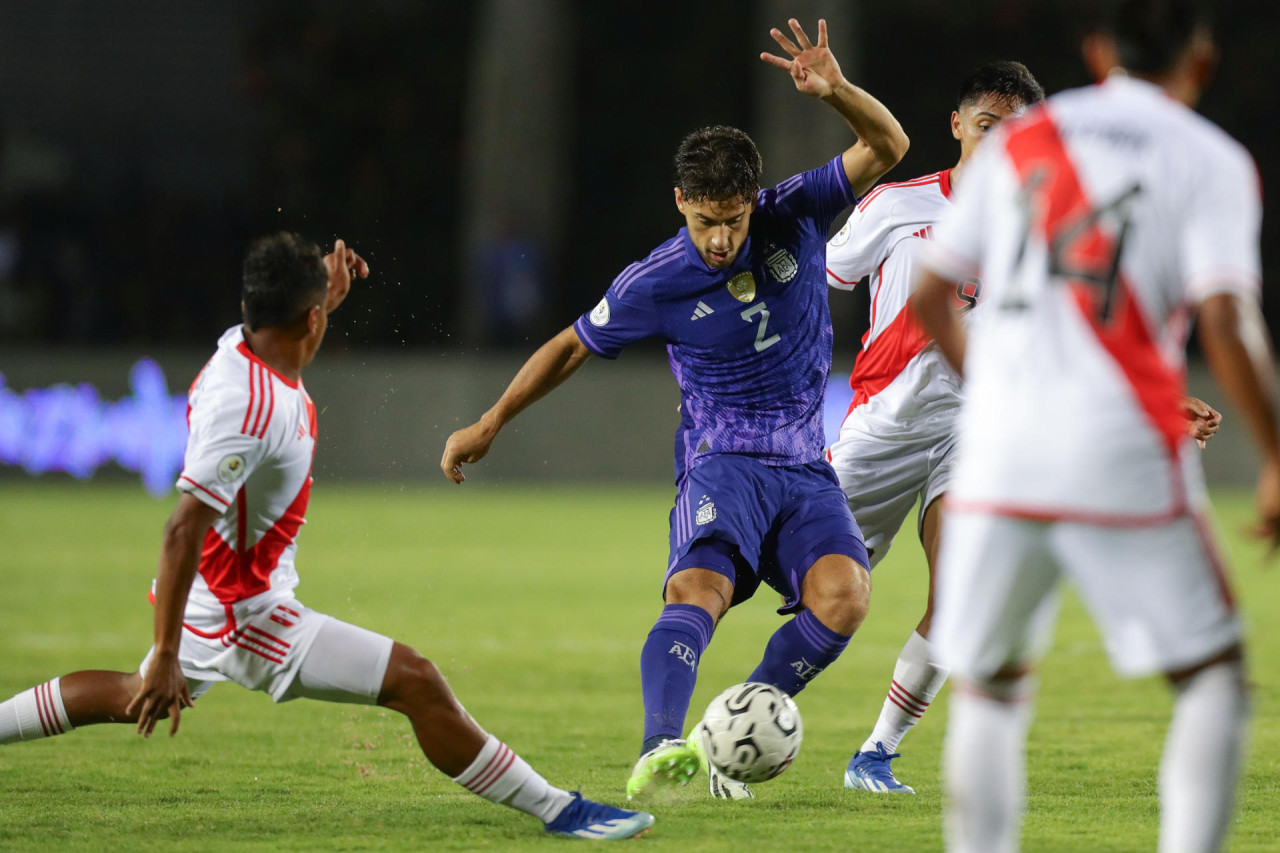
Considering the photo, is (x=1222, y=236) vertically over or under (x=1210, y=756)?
over

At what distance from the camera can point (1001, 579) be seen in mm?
3090

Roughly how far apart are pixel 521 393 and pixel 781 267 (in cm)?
92

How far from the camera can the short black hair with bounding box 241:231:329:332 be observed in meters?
4.41

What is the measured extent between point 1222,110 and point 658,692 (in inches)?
826

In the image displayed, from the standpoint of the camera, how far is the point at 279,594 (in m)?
4.37

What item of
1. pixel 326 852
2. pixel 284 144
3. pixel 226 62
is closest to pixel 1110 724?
pixel 326 852

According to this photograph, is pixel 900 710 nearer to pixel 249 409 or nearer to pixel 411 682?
pixel 411 682

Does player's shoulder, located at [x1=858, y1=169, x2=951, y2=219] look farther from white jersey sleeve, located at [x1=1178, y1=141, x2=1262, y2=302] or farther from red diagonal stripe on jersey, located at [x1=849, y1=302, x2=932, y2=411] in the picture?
white jersey sleeve, located at [x1=1178, y1=141, x2=1262, y2=302]

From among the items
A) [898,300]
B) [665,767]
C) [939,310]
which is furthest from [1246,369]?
[898,300]

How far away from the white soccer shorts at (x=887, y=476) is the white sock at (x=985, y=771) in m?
2.41

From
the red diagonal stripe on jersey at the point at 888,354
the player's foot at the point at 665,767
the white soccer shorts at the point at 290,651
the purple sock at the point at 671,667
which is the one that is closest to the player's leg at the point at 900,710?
the red diagonal stripe on jersey at the point at 888,354

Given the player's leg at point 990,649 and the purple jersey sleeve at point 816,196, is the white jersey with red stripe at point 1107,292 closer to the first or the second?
the player's leg at point 990,649

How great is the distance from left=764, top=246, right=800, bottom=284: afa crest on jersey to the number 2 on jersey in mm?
109

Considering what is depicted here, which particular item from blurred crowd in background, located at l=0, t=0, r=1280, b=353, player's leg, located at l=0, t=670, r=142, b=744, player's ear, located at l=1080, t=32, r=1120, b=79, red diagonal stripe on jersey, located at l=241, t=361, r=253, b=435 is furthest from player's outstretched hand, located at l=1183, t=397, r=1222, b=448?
blurred crowd in background, located at l=0, t=0, r=1280, b=353
